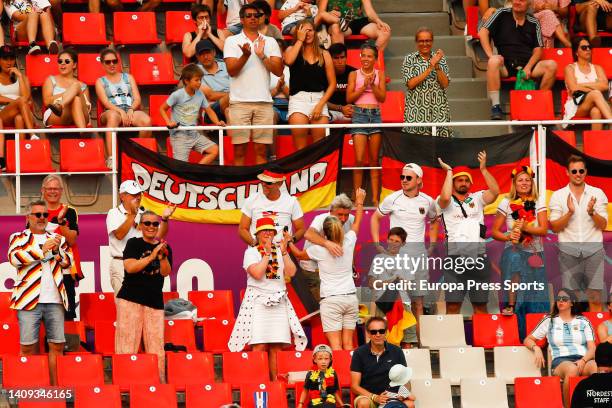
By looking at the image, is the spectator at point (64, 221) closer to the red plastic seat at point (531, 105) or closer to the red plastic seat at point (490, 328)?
the red plastic seat at point (490, 328)

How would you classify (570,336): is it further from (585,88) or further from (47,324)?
(47,324)

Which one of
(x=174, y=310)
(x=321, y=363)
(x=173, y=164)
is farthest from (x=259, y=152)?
(x=321, y=363)

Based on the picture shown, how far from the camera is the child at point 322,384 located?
53.1ft

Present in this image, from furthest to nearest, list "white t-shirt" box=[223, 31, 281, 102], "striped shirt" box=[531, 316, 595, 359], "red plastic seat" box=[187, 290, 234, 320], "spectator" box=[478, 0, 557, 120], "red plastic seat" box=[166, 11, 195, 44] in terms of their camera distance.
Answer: "red plastic seat" box=[166, 11, 195, 44], "spectator" box=[478, 0, 557, 120], "white t-shirt" box=[223, 31, 281, 102], "red plastic seat" box=[187, 290, 234, 320], "striped shirt" box=[531, 316, 595, 359]

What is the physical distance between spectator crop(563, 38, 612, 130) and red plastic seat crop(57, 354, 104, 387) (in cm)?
607

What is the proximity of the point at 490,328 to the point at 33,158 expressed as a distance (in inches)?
198

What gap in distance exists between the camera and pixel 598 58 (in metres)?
21.5

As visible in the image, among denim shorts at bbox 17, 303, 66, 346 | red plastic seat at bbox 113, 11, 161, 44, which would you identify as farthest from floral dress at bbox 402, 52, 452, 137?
denim shorts at bbox 17, 303, 66, 346

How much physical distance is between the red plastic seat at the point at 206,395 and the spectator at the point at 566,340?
2.95m

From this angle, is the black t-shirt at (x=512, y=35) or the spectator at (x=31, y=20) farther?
the black t-shirt at (x=512, y=35)

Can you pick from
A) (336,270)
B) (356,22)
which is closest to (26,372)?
(336,270)

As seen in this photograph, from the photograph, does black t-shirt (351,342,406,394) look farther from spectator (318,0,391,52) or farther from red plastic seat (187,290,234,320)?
spectator (318,0,391,52)

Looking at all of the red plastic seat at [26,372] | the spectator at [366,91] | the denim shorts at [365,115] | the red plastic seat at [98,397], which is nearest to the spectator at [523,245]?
the spectator at [366,91]

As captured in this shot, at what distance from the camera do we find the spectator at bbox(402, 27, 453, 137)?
19.6 m
